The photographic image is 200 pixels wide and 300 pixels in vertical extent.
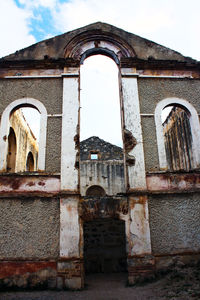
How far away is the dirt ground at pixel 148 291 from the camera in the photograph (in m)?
5.14

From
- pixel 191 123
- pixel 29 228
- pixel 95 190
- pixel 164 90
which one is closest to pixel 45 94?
pixel 164 90

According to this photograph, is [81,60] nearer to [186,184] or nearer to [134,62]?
[134,62]

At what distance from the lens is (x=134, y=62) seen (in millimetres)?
8359

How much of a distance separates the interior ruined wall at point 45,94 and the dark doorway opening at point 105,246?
3707 mm

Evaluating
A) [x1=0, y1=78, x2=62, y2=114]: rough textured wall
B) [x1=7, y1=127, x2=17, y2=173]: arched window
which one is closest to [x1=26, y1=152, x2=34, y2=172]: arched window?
[x1=7, y1=127, x2=17, y2=173]: arched window

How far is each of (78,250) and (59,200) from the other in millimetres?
1313

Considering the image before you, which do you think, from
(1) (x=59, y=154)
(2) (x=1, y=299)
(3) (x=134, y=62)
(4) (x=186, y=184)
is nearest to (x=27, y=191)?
(1) (x=59, y=154)

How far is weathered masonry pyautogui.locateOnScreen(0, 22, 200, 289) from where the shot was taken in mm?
6492

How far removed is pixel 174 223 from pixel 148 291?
72.5 inches

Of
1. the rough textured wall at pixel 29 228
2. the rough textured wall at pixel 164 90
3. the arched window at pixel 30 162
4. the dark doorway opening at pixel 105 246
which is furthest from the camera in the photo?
the arched window at pixel 30 162

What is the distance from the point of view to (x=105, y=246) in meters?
9.48

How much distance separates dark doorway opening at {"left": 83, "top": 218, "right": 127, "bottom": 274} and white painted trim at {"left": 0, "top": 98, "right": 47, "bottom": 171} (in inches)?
142

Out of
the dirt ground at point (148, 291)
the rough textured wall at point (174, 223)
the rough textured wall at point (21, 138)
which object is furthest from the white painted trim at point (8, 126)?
the rough textured wall at point (174, 223)

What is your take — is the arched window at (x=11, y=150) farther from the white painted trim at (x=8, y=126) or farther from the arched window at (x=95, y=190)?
the arched window at (x=95, y=190)
